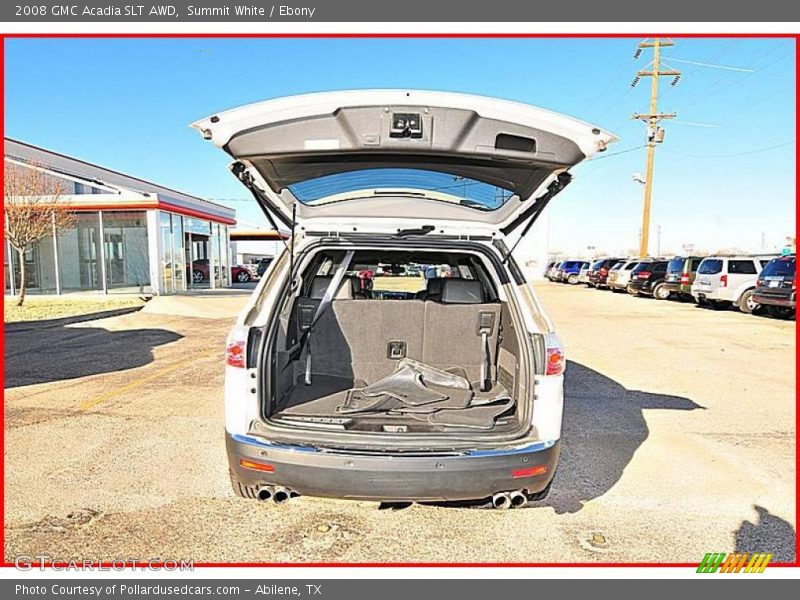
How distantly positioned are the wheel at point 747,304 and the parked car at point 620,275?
8.11 meters

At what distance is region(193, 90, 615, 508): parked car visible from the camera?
283cm

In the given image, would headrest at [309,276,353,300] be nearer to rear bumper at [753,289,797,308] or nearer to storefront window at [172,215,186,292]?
rear bumper at [753,289,797,308]

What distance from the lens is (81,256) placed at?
67.7 feet

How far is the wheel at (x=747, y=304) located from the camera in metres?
15.9

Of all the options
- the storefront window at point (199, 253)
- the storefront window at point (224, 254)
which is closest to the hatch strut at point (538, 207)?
the storefront window at point (199, 253)

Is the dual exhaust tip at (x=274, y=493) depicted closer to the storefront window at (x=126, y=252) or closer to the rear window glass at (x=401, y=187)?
the rear window glass at (x=401, y=187)

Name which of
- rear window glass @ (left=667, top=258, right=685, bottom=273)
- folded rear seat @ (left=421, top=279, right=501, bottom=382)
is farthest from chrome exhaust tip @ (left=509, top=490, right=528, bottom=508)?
rear window glass @ (left=667, top=258, right=685, bottom=273)

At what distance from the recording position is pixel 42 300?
61.5ft

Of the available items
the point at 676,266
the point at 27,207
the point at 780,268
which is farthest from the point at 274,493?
the point at 676,266

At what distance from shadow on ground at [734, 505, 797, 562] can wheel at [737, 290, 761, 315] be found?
14.4 metres

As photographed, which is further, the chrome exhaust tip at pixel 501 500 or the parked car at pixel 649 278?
the parked car at pixel 649 278

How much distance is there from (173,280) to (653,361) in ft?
58.6

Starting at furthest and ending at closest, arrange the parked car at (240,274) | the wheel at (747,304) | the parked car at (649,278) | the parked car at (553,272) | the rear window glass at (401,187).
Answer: the parked car at (553,272) < the parked car at (240,274) < the parked car at (649,278) < the wheel at (747,304) < the rear window glass at (401,187)

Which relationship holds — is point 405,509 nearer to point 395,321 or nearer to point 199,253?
point 395,321
